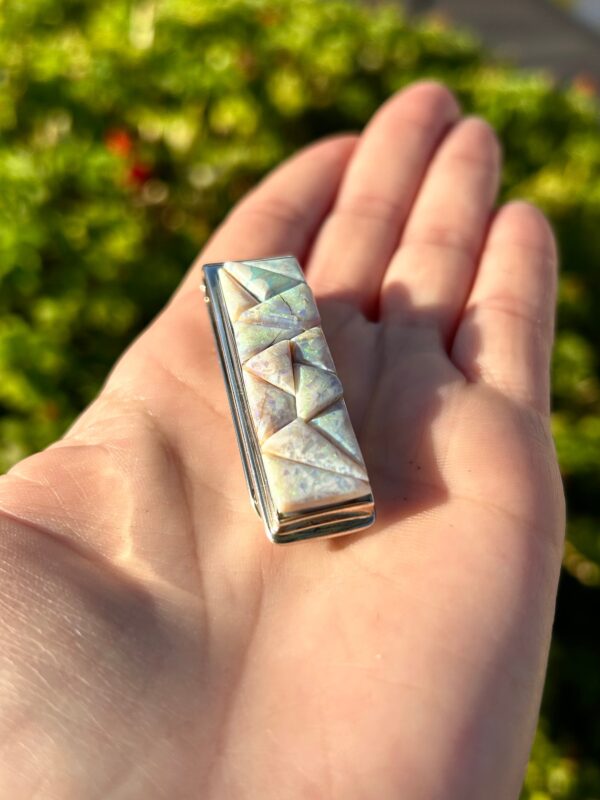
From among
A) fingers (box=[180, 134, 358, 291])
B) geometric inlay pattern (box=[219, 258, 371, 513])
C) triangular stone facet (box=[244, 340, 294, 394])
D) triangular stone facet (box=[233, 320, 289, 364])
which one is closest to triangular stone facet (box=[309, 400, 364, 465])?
geometric inlay pattern (box=[219, 258, 371, 513])

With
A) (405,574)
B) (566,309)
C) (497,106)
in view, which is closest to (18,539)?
(405,574)

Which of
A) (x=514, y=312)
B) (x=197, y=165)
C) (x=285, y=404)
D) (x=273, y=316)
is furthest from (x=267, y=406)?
(x=197, y=165)

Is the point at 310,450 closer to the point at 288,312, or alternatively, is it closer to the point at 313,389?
the point at 313,389

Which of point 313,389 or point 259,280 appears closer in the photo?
point 313,389

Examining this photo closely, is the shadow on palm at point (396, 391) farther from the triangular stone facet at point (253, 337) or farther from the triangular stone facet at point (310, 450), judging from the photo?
the triangular stone facet at point (253, 337)

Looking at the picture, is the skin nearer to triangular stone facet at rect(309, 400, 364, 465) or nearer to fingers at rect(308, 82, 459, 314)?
triangular stone facet at rect(309, 400, 364, 465)

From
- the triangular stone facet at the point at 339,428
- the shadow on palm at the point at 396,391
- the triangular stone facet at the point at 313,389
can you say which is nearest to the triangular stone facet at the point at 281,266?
the shadow on palm at the point at 396,391
